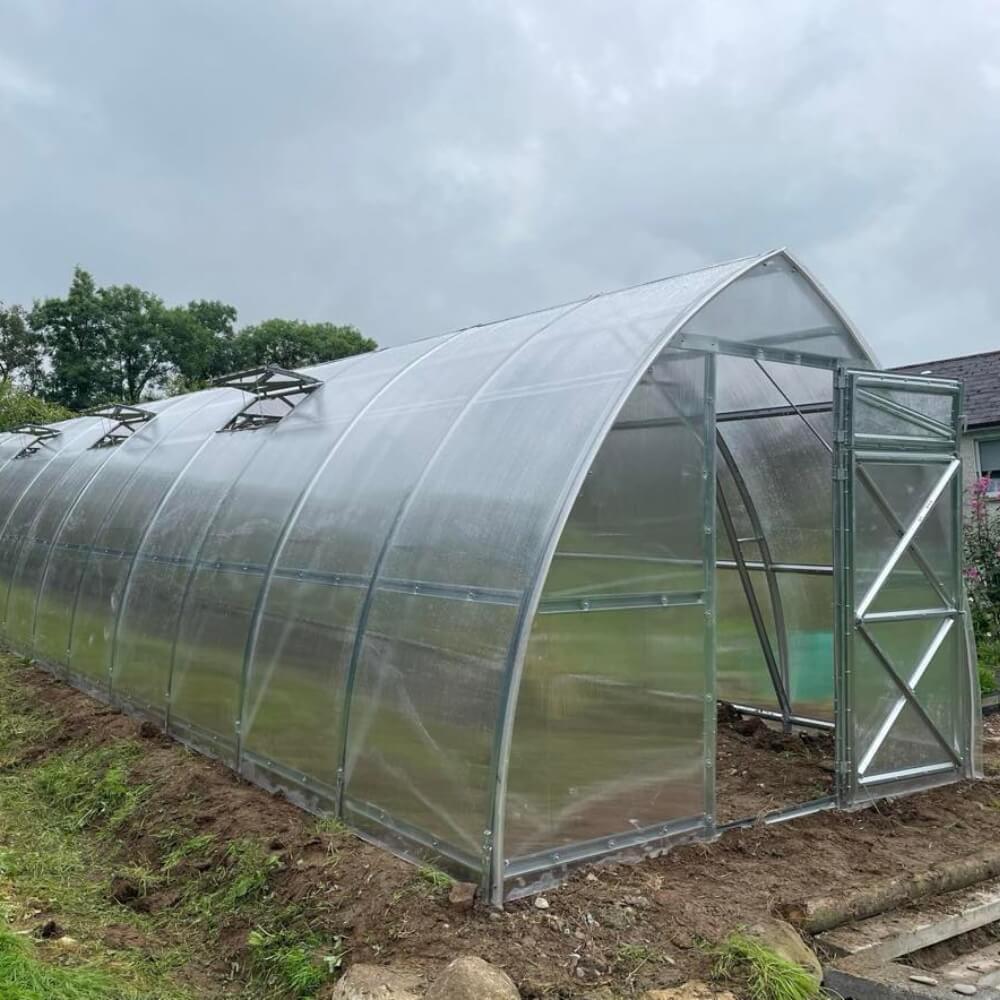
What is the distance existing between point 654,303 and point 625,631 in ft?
7.08

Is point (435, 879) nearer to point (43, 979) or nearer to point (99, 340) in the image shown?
point (43, 979)

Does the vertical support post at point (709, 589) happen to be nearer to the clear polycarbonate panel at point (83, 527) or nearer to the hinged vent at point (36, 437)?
the clear polycarbonate panel at point (83, 527)

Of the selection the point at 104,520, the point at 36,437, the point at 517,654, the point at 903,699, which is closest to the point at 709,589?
the point at 517,654

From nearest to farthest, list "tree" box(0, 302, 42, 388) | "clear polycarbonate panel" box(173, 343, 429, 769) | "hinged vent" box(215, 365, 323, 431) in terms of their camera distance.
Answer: "clear polycarbonate panel" box(173, 343, 429, 769)
"hinged vent" box(215, 365, 323, 431)
"tree" box(0, 302, 42, 388)

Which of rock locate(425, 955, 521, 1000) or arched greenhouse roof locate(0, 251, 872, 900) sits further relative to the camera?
arched greenhouse roof locate(0, 251, 872, 900)

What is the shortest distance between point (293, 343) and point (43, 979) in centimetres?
4137

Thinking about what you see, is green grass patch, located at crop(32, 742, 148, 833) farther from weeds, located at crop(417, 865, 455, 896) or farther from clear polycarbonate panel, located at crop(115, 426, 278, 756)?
weeds, located at crop(417, 865, 455, 896)

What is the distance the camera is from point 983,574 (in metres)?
13.2

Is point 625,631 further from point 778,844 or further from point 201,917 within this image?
point 201,917

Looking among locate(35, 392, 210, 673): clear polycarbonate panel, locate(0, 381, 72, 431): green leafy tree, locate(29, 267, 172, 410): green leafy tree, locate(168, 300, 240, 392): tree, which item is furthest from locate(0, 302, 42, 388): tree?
locate(35, 392, 210, 673): clear polycarbonate panel

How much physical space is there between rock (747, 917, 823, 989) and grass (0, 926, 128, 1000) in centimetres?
304

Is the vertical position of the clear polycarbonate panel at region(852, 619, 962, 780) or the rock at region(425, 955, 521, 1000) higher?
the clear polycarbonate panel at region(852, 619, 962, 780)

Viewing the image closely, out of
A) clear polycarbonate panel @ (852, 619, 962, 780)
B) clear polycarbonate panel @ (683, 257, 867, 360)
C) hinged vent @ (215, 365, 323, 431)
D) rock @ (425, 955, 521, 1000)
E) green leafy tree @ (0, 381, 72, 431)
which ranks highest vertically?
green leafy tree @ (0, 381, 72, 431)

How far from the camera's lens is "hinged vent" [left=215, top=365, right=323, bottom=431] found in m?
9.18
